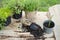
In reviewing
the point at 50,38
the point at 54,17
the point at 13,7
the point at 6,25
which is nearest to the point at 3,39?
the point at 6,25

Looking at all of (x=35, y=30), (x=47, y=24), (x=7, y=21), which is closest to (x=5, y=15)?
(x=7, y=21)

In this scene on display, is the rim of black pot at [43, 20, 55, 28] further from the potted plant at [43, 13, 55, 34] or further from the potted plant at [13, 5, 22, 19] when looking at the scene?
the potted plant at [13, 5, 22, 19]

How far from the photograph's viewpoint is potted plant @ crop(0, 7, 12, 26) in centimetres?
196

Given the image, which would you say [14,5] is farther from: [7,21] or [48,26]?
[48,26]

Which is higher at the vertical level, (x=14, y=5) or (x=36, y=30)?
(x=14, y=5)

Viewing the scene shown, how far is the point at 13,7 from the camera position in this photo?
2.05 m

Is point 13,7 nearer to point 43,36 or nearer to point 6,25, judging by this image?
point 6,25

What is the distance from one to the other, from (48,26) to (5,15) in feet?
1.68

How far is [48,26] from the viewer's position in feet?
6.64

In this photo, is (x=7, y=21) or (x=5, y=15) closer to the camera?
(x=5, y=15)

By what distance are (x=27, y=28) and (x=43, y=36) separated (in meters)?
0.22

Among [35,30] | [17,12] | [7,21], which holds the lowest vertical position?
[35,30]

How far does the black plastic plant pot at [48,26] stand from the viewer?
2012 millimetres

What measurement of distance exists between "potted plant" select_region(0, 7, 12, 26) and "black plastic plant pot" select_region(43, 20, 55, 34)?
0.43 m
